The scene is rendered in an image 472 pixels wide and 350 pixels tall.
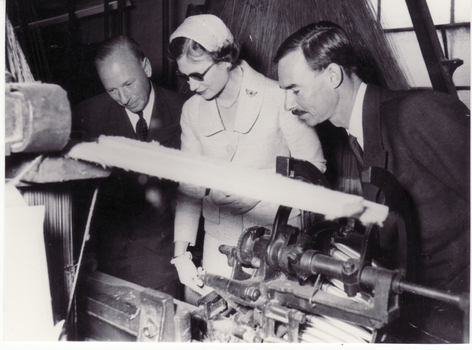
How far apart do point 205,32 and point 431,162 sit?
0.90 m

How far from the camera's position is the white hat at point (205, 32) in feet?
4.72

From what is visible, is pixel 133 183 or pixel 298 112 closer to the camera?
pixel 298 112

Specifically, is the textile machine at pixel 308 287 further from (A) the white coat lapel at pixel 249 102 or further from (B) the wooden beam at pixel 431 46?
(B) the wooden beam at pixel 431 46

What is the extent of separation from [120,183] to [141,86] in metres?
0.55

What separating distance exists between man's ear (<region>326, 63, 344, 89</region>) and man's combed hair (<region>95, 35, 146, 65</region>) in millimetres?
1042

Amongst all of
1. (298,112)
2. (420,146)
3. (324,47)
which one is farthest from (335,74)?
(420,146)

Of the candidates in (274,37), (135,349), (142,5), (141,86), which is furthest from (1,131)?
(142,5)

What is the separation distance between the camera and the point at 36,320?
2.14 ft

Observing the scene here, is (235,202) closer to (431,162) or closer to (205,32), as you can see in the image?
(205,32)

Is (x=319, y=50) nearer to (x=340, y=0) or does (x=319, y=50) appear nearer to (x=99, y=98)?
(x=340, y=0)

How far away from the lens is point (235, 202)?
5.16ft

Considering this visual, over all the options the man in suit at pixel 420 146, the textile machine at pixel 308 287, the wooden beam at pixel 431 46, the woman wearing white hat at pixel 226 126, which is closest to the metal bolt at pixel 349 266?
the textile machine at pixel 308 287

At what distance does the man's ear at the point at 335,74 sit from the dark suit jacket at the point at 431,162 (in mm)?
111

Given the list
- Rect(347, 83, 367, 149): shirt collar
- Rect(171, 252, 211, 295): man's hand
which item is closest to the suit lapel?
Rect(171, 252, 211, 295): man's hand
